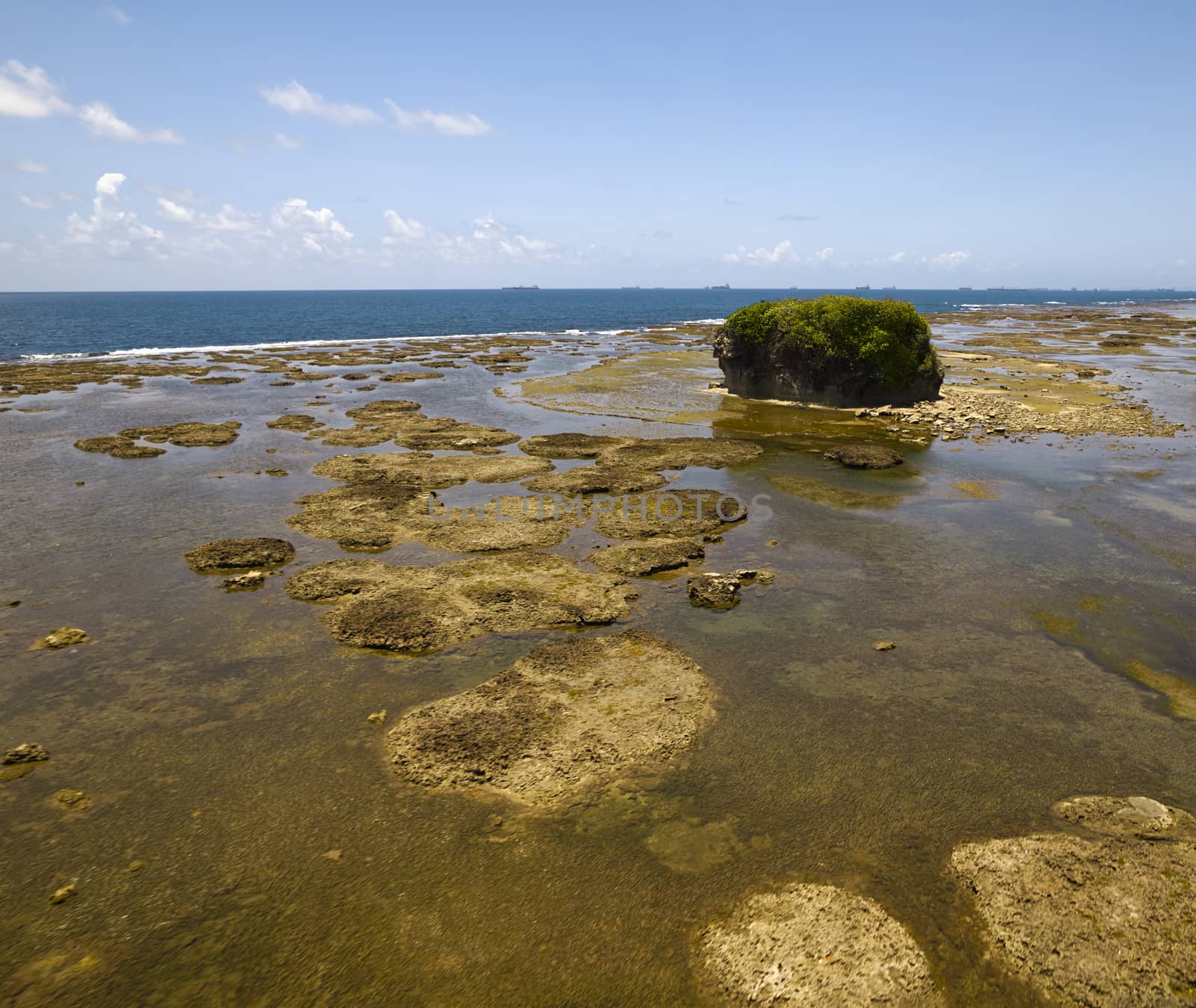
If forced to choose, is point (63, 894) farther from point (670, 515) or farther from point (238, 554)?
point (670, 515)

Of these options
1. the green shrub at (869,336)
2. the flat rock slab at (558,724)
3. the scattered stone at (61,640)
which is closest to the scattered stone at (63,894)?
the flat rock slab at (558,724)

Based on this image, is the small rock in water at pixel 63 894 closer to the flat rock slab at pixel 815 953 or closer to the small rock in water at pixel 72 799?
the small rock in water at pixel 72 799

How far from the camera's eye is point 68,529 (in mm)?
24984

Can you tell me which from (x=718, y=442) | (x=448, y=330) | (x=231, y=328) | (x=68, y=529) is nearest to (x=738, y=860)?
(x=68, y=529)

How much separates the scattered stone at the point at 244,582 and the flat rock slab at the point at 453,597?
1.03 metres

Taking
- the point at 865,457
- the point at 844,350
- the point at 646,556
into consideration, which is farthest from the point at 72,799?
the point at 844,350

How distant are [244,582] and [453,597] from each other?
6729mm

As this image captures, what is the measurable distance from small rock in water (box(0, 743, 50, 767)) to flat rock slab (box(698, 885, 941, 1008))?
12.9 m

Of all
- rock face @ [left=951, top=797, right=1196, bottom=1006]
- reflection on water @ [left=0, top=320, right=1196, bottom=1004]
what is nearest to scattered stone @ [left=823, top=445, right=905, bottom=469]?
reflection on water @ [left=0, top=320, right=1196, bottom=1004]

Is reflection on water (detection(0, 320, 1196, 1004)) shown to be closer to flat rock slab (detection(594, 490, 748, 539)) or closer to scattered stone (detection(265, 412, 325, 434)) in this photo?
flat rock slab (detection(594, 490, 748, 539))

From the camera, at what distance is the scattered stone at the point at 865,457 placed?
3475 cm

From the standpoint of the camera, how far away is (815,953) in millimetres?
9164

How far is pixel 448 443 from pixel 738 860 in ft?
104

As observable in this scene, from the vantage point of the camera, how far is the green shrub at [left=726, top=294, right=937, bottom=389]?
49.7 meters
